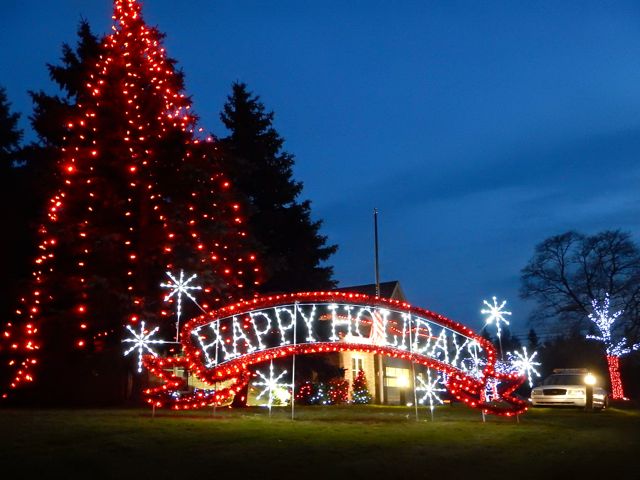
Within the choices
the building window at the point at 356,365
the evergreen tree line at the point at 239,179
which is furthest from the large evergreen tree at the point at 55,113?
the building window at the point at 356,365

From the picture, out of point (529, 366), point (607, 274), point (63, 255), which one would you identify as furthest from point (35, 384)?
point (607, 274)

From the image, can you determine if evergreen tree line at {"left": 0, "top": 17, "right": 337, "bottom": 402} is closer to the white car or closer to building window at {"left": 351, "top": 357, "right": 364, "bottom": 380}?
building window at {"left": 351, "top": 357, "right": 364, "bottom": 380}

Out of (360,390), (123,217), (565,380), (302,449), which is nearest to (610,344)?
(565,380)

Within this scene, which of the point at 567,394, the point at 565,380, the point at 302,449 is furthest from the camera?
the point at 565,380

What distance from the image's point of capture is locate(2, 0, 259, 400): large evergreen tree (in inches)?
834

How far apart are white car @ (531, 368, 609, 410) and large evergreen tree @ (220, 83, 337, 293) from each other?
11752 millimetres

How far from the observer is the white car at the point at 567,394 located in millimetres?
25656

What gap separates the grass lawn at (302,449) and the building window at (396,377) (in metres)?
21.0

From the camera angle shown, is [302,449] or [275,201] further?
[275,201]

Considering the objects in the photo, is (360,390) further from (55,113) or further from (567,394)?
(55,113)

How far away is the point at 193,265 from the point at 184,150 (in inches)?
172

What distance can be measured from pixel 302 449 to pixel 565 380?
66.2 ft

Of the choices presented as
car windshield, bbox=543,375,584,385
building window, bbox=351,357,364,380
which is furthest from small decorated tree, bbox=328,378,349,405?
car windshield, bbox=543,375,584,385

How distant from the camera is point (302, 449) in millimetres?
10273
